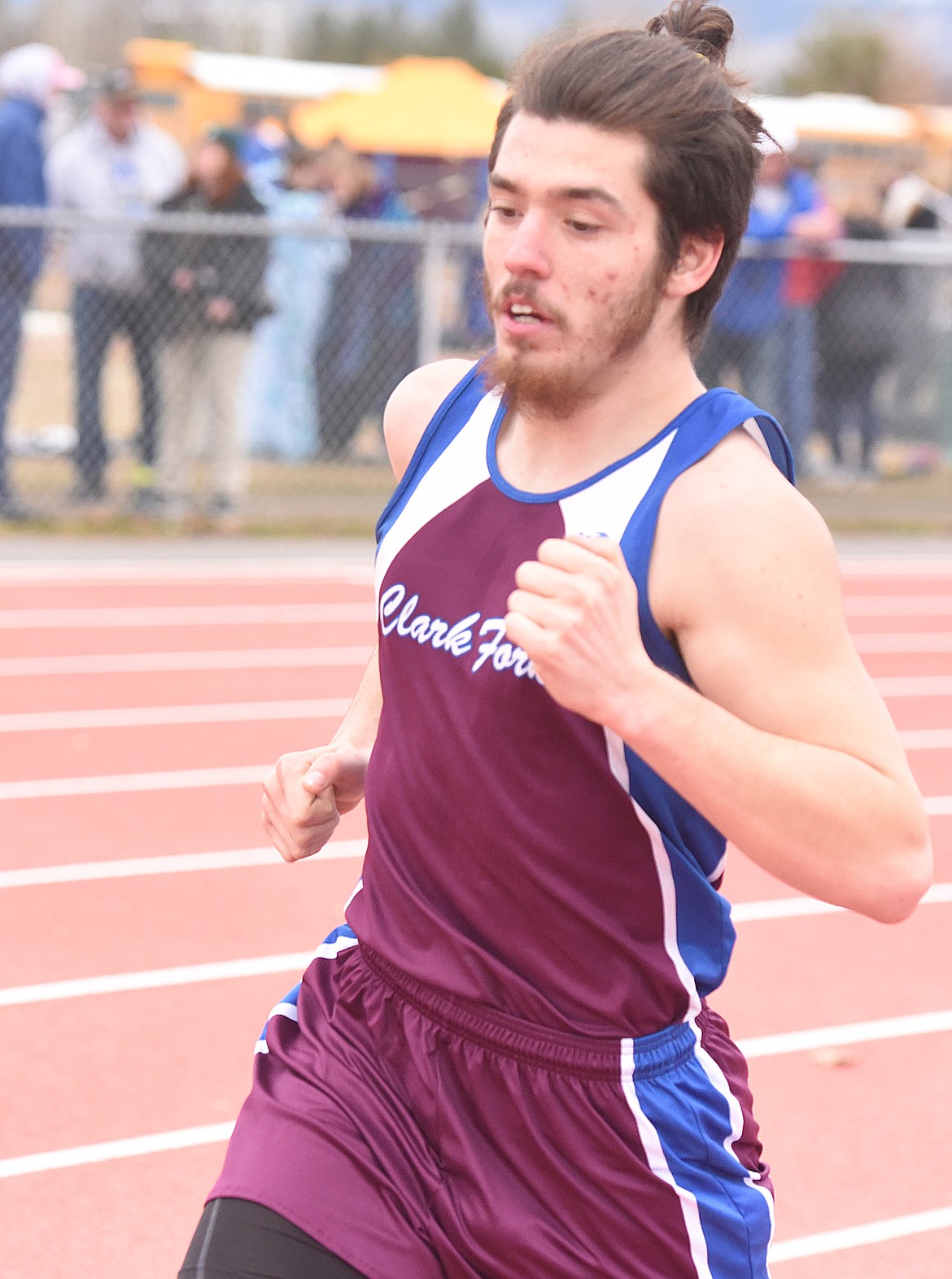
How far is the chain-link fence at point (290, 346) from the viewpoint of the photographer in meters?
9.40

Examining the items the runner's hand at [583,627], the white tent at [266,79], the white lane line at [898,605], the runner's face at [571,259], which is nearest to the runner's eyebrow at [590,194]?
the runner's face at [571,259]

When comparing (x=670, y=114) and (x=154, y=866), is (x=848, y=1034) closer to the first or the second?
(x=154, y=866)

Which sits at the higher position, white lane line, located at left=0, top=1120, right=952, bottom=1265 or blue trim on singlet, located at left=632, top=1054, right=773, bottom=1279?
blue trim on singlet, located at left=632, top=1054, right=773, bottom=1279

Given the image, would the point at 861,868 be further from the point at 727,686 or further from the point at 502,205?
the point at 502,205

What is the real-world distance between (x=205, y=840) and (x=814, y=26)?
52.3 metres

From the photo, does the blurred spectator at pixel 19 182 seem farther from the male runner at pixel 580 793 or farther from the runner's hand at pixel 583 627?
the runner's hand at pixel 583 627

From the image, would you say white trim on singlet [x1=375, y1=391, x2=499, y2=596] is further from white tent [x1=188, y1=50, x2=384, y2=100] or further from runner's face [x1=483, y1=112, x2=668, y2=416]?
white tent [x1=188, y1=50, x2=384, y2=100]

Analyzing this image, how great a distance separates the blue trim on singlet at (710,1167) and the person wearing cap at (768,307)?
8.83 metres

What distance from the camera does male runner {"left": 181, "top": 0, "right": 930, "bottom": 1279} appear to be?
1.87 metres

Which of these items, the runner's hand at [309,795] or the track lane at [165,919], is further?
the track lane at [165,919]

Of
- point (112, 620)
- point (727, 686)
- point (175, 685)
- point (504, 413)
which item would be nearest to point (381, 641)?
point (504, 413)

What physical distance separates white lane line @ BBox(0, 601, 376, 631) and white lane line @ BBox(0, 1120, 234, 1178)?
4.48 m

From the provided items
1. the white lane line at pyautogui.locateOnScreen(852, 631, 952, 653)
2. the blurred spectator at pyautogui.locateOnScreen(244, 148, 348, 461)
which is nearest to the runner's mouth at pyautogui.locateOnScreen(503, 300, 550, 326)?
the white lane line at pyautogui.locateOnScreen(852, 631, 952, 653)

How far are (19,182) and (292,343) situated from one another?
7.90 feet
